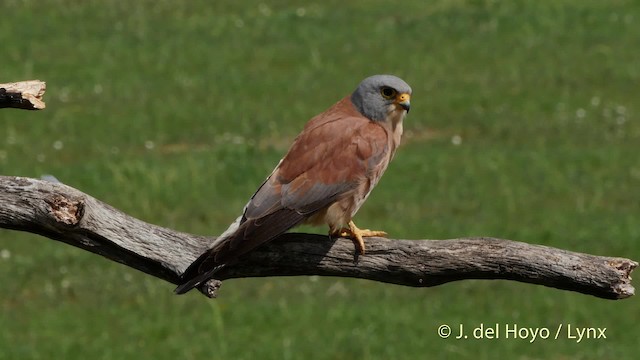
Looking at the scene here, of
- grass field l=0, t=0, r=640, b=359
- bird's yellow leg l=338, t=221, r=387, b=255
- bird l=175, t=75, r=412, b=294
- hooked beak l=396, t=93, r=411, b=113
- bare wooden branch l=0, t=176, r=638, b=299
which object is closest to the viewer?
bare wooden branch l=0, t=176, r=638, b=299

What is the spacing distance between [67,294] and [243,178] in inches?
114

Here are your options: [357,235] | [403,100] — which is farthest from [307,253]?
[403,100]

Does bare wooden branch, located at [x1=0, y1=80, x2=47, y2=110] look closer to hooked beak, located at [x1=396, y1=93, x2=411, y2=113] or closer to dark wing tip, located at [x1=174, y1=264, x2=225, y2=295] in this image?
dark wing tip, located at [x1=174, y1=264, x2=225, y2=295]

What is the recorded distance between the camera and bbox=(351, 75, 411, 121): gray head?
8047 mm

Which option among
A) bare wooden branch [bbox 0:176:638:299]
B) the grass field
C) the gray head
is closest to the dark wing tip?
bare wooden branch [bbox 0:176:638:299]

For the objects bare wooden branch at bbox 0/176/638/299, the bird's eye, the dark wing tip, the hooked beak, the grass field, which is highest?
the grass field

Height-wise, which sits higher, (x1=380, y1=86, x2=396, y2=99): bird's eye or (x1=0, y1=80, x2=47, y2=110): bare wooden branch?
(x1=380, y1=86, x2=396, y2=99): bird's eye

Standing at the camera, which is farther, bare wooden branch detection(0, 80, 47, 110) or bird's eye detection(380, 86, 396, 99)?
bird's eye detection(380, 86, 396, 99)

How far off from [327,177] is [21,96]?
1.64 m

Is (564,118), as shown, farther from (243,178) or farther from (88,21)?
(88,21)

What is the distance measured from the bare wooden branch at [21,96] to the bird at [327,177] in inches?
42.4

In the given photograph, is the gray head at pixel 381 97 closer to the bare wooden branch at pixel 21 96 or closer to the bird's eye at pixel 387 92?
the bird's eye at pixel 387 92

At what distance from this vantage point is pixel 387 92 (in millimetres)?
8094

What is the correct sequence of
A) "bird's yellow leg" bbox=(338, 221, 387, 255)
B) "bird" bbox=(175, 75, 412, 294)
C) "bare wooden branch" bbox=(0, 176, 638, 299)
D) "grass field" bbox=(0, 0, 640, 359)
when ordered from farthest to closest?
"grass field" bbox=(0, 0, 640, 359) → "bird's yellow leg" bbox=(338, 221, 387, 255) → "bird" bbox=(175, 75, 412, 294) → "bare wooden branch" bbox=(0, 176, 638, 299)
